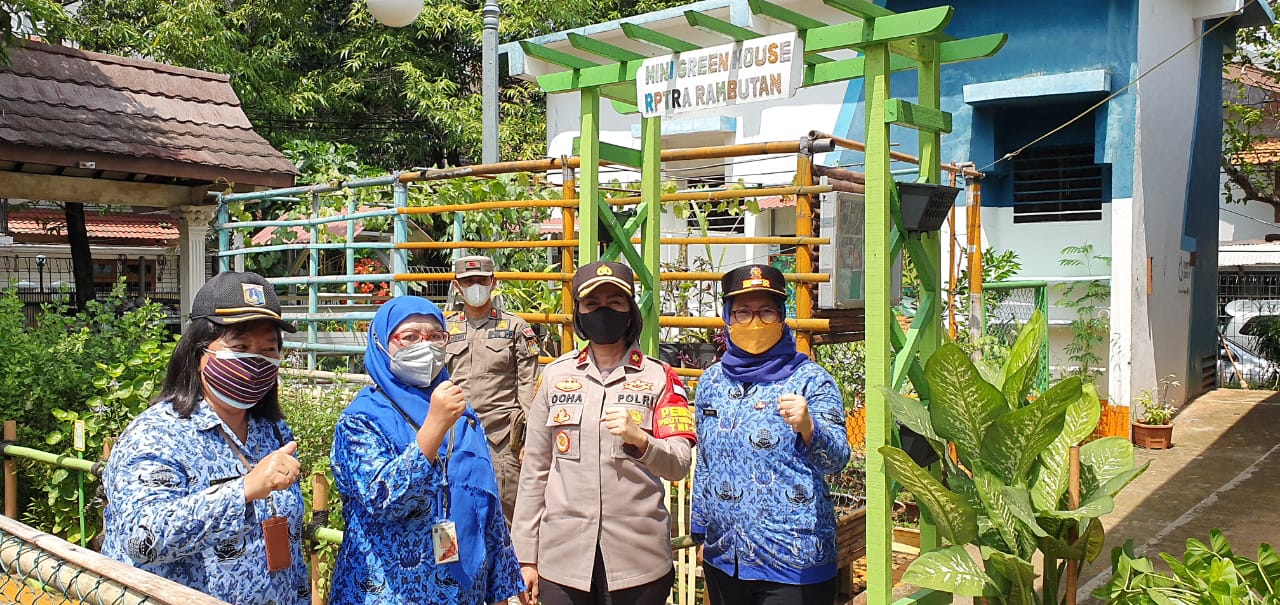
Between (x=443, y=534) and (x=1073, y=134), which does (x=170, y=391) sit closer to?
(x=443, y=534)

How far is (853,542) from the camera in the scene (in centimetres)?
494

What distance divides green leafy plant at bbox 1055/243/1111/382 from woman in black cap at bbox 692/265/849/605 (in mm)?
7023

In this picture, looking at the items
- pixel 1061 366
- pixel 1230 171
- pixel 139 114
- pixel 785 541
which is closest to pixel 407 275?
pixel 139 114

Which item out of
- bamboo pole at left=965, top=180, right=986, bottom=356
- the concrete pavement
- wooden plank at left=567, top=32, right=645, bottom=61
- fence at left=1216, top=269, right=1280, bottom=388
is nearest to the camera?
wooden plank at left=567, top=32, right=645, bottom=61

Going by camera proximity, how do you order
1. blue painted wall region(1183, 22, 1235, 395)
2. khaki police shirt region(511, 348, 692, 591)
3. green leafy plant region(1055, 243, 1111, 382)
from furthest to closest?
blue painted wall region(1183, 22, 1235, 395) → green leafy plant region(1055, 243, 1111, 382) → khaki police shirt region(511, 348, 692, 591)

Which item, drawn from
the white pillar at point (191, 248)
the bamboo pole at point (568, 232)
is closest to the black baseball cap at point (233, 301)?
the bamboo pole at point (568, 232)

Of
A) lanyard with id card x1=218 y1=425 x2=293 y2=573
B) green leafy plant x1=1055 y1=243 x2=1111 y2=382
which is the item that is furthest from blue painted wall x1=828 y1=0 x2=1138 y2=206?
lanyard with id card x1=218 y1=425 x2=293 y2=573

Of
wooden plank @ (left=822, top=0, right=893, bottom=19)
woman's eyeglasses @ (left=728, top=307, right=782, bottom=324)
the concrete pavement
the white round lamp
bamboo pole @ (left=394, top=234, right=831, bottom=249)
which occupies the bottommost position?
the concrete pavement

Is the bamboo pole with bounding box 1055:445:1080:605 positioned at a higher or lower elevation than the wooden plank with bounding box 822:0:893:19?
lower

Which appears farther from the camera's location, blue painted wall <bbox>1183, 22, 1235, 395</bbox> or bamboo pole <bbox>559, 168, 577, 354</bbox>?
blue painted wall <bbox>1183, 22, 1235, 395</bbox>

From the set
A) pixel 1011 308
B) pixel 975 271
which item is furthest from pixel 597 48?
pixel 1011 308

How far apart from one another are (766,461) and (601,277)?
2.50 feet

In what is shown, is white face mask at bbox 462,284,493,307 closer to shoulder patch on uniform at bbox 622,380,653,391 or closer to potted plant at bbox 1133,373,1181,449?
shoulder patch on uniform at bbox 622,380,653,391

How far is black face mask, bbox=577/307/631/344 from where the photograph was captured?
328cm
